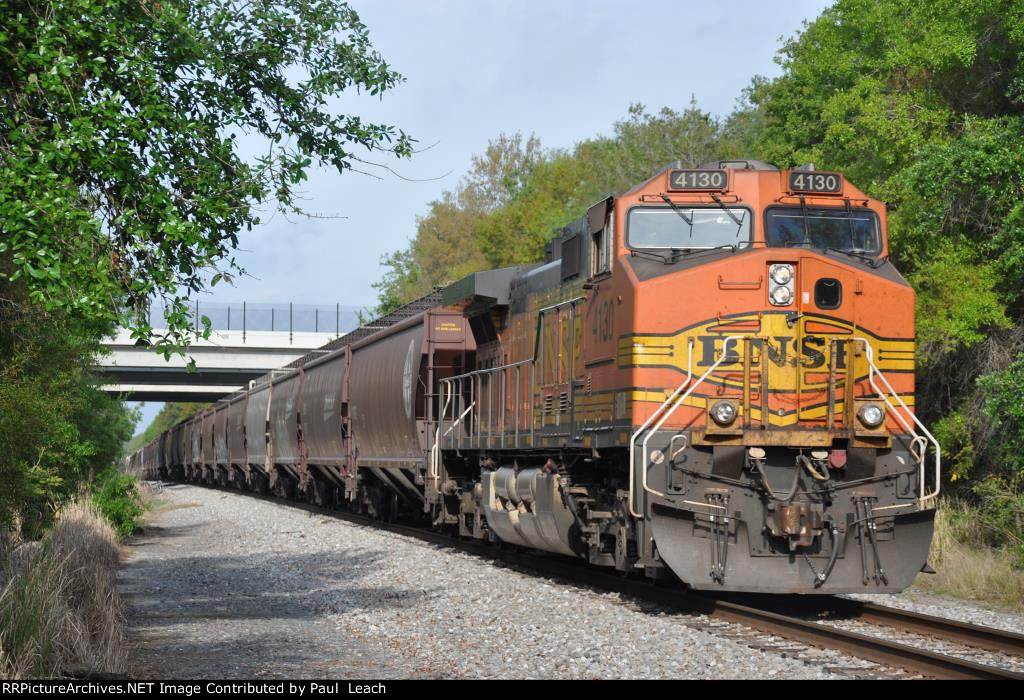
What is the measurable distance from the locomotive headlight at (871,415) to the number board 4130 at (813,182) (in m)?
2.29

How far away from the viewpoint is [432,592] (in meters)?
12.5

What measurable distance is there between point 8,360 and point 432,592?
20.2 feet

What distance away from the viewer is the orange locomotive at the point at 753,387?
397 inches

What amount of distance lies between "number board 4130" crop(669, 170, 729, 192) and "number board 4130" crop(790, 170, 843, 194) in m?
0.67

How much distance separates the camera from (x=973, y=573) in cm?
1345

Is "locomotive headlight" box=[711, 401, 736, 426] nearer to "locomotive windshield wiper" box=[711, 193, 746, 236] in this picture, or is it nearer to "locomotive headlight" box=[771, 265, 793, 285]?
"locomotive headlight" box=[771, 265, 793, 285]

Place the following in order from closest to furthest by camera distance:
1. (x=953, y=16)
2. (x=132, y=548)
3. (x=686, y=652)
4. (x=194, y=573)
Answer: (x=686, y=652)
(x=194, y=573)
(x=132, y=548)
(x=953, y=16)

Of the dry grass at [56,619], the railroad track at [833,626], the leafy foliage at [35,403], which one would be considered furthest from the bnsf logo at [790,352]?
the leafy foliage at [35,403]

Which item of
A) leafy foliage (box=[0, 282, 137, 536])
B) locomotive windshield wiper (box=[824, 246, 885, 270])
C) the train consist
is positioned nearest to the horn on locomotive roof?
the train consist

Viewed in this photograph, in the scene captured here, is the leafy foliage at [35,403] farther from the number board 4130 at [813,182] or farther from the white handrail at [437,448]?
the number board 4130 at [813,182]

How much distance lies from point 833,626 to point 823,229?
3.84 m

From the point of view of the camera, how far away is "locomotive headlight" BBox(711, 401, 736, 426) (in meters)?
10.2
